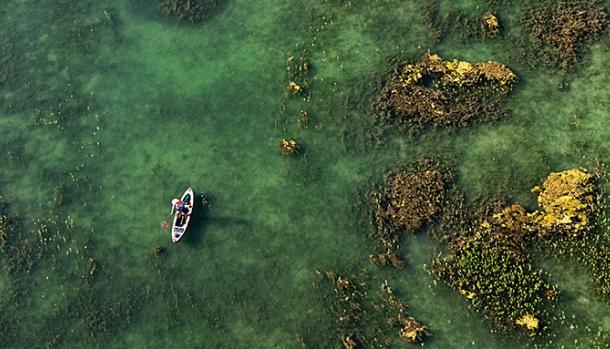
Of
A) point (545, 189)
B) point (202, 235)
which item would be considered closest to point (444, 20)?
point (545, 189)

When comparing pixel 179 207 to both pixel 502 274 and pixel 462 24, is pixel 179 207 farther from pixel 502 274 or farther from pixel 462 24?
pixel 462 24

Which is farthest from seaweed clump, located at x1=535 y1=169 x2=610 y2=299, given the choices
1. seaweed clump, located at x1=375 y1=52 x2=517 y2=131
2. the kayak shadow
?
the kayak shadow

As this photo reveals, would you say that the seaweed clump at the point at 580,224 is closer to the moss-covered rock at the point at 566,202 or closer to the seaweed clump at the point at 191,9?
the moss-covered rock at the point at 566,202

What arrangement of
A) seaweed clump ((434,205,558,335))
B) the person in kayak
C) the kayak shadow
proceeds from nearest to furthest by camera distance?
seaweed clump ((434,205,558,335)), the person in kayak, the kayak shadow

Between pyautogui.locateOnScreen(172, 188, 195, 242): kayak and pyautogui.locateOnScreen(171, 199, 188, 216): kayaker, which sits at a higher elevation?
pyautogui.locateOnScreen(171, 199, 188, 216): kayaker

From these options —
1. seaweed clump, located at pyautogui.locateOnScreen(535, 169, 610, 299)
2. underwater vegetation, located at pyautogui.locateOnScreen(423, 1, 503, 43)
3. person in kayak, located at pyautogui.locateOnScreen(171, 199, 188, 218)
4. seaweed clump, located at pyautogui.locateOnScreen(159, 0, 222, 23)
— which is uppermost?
underwater vegetation, located at pyautogui.locateOnScreen(423, 1, 503, 43)

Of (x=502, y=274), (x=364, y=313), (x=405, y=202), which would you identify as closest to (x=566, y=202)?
(x=502, y=274)

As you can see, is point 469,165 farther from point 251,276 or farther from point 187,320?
point 187,320

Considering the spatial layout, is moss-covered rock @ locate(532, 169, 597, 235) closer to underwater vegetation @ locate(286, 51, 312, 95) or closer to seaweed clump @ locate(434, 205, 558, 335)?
seaweed clump @ locate(434, 205, 558, 335)
